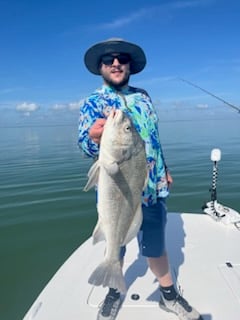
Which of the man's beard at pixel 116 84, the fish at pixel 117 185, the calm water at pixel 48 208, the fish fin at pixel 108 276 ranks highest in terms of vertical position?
the man's beard at pixel 116 84

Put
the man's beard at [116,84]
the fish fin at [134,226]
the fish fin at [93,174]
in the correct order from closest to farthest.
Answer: the fish fin at [93,174], the fish fin at [134,226], the man's beard at [116,84]

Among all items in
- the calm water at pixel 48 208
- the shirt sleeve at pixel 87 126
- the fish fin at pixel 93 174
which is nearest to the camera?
the fish fin at pixel 93 174

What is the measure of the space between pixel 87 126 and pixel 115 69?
0.72 metres

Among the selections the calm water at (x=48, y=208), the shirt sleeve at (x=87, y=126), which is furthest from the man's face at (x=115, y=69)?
the calm water at (x=48, y=208)

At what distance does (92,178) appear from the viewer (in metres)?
2.80

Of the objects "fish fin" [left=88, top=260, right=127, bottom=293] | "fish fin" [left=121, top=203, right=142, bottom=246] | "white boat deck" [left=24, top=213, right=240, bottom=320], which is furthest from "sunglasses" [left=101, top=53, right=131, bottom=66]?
"white boat deck" [left=24, top=213, right=240, bottom=320]

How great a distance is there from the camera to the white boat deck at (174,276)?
3.81m

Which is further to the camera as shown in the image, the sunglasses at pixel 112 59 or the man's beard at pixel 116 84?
the man's beard at pixel 116 84

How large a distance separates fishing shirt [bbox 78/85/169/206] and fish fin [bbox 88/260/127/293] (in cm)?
81

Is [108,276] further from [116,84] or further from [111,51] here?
[111,51]

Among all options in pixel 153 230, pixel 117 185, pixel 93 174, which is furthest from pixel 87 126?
pixel 153 230

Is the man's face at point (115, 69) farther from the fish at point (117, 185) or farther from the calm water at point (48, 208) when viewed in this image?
the calm water at point (48, 208)

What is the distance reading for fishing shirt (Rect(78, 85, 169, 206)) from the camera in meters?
3.33

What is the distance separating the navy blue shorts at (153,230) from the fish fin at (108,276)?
0.69m
